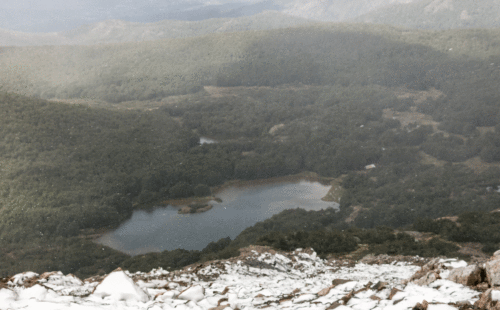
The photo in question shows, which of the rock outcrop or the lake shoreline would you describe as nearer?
the rock outcrop

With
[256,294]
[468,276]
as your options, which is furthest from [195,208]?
[468,276]

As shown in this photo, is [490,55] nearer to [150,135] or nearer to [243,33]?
[243,33]

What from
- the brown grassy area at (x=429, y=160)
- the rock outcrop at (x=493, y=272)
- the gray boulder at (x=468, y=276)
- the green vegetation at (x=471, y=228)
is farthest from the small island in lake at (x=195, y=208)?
the rock outcrop at (x=493, y=272)

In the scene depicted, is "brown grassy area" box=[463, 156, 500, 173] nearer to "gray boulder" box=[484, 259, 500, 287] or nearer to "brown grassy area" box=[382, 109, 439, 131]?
"brown grassy area" box=[382, 109, 439, 131]

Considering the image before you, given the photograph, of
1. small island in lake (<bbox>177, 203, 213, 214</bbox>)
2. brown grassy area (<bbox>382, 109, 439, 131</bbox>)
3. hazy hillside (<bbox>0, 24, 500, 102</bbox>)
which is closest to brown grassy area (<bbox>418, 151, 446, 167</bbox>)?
brown grassy area (<bbox>382, 109, 439, 131</bbox>)

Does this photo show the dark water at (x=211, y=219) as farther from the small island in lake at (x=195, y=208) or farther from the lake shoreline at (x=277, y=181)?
the lake shoreline at (x=277, y=181)
